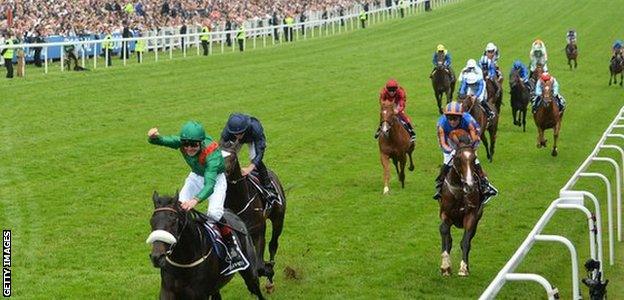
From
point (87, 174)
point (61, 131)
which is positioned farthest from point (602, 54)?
point (87, 174)

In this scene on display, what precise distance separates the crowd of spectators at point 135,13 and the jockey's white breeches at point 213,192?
2542 cm

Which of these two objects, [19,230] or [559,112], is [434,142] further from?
[19,230]

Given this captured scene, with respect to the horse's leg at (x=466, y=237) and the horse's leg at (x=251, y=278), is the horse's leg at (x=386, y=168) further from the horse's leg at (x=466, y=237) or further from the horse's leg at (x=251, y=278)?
the horse's leg at (x=251, y=278)

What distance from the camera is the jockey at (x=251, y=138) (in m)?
10.8

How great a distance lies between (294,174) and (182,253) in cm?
1055

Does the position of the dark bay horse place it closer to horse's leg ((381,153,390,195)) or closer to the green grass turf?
horse's leg ((381,153,390,195))

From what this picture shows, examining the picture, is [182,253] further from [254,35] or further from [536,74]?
[254,35]

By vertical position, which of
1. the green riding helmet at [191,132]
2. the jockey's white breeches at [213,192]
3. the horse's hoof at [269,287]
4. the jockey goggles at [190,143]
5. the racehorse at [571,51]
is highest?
the green riding helmet at [191,132]

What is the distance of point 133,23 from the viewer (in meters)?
42.2

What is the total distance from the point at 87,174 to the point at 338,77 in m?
18.3

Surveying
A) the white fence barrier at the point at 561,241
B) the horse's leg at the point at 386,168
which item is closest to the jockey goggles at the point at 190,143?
the white fence barrier at the point at 561,241

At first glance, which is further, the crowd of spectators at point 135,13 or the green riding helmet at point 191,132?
the crowd of spectators at point 135,13

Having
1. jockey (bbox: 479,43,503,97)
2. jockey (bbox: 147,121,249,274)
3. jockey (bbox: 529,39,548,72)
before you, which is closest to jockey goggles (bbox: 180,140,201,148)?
jockey (bbox: 147,121,249,274)

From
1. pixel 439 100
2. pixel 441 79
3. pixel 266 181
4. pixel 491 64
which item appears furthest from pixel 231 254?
pixel 439 100
